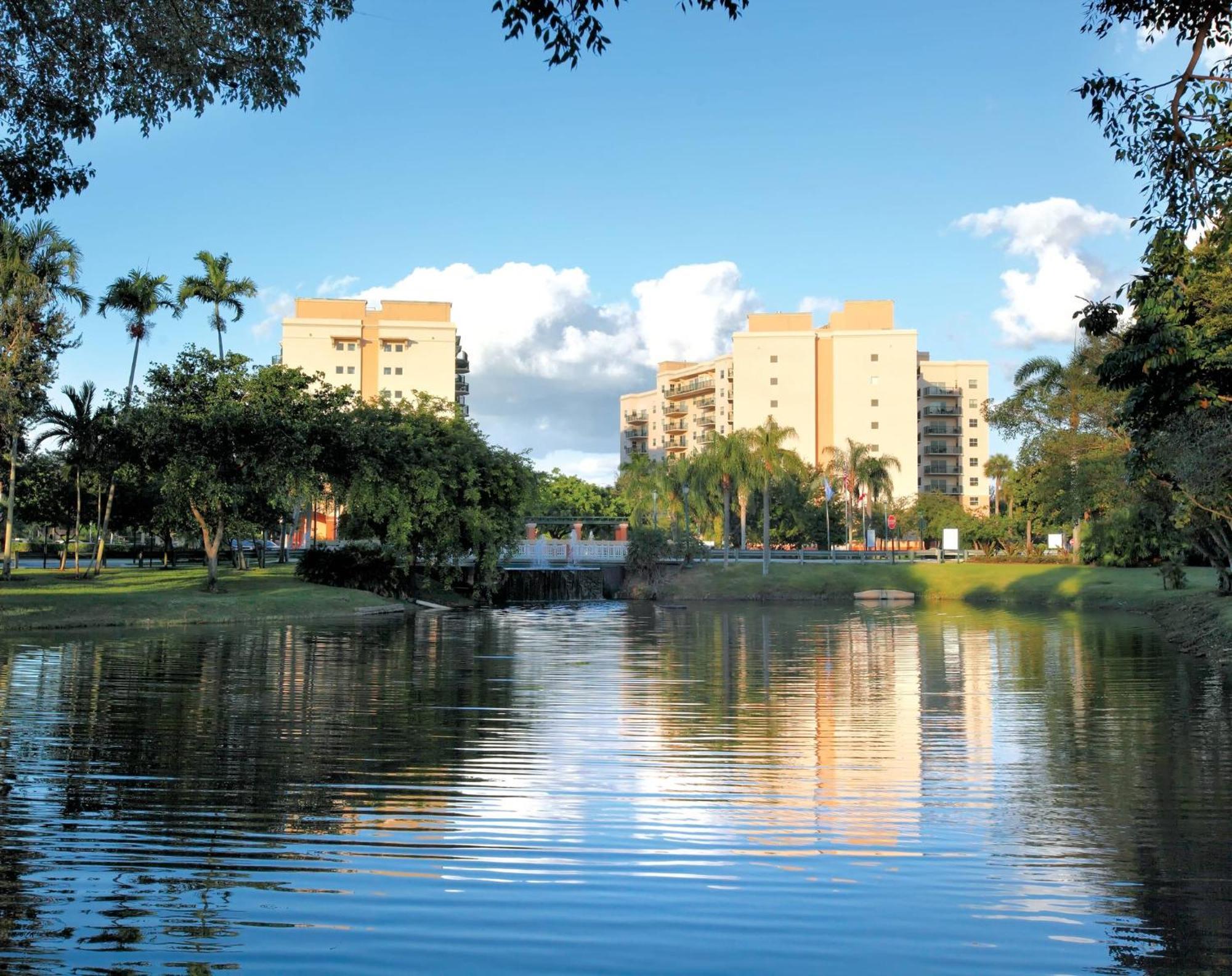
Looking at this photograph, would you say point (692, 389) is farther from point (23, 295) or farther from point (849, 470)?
point (23, 295)

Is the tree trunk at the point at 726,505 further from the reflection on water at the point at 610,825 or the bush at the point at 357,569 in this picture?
the reflection on water at the point at 610,825

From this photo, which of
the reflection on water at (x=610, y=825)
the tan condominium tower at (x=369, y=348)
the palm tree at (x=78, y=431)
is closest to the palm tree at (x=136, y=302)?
the palm tree at (x=78, y=431)

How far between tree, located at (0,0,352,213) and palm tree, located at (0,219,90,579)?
834 inches

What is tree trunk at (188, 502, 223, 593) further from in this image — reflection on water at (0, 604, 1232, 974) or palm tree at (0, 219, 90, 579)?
reflection on water at (0, 604, 1232, 974)

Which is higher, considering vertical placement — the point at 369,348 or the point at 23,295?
the point at 369,348

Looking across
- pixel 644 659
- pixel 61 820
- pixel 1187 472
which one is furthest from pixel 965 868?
pixel 1187 472

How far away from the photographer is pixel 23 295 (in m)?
34.2

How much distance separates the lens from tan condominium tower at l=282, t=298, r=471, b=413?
11219 centimetres

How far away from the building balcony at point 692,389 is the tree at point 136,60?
121339 millimetres

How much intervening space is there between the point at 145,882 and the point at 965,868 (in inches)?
194

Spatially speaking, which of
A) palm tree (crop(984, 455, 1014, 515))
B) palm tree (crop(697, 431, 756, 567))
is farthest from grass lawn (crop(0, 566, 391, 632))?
palm tree (crop(984, 455, 1014, 515))

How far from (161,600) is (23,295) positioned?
1051cm

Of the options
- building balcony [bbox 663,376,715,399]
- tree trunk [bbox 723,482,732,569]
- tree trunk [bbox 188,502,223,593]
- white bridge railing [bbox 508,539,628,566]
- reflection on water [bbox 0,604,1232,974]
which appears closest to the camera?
reflection on water [bbox 0,604,1232,974]

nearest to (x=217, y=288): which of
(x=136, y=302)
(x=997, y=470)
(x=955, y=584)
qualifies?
(x=136, y=302)
